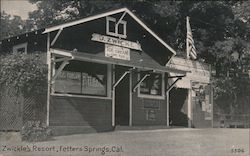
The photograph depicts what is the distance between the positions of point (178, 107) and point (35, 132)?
12694mm

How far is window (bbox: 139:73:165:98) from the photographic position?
2429 cm

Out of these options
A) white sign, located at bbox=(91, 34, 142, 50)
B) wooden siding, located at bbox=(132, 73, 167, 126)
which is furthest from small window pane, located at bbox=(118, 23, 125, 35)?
wooden siding, located at bbox=(132, 73, 167, 126)

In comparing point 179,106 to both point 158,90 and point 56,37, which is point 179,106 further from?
point 56,37

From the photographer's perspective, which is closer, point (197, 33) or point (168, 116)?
point (168, 116)

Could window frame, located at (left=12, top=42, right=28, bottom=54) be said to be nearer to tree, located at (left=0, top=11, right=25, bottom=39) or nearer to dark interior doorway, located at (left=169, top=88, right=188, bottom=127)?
dark interior doorway, located at (left=169, top=88, right=188, bottom=127)

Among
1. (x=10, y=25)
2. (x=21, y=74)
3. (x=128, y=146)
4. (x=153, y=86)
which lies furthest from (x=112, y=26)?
(x=10, y=25)

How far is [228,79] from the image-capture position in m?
33.8

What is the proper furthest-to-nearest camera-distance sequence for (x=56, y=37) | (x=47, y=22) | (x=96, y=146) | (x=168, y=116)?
(x=47, y=22)
(x=168, y=116)
(x=56, y=37)
(x=96, y=146)

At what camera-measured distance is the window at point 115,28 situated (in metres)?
21.8

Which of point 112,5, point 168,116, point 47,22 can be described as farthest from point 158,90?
point 47,22

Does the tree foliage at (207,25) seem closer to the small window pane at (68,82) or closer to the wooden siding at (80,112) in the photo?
the wooden siding at (80,112)

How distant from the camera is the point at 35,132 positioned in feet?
54.1

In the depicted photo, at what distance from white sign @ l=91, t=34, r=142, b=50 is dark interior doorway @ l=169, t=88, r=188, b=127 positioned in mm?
4924

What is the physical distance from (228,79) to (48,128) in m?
19.3
